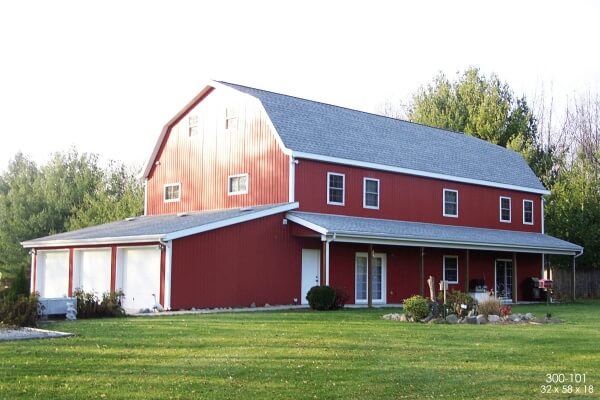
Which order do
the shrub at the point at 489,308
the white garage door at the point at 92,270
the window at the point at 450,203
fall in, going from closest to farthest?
the shrub at the point at 489,308 < the white garage door at the point at 92,270 < the window at the point at 450,203

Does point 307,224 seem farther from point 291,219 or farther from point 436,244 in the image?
point 436,244

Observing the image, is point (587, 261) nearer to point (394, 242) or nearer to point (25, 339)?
point (394, 242)

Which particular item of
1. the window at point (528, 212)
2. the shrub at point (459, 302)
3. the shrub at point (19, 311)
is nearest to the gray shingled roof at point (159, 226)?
the shrub at point (19, 311)

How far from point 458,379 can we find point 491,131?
42499 millimetres

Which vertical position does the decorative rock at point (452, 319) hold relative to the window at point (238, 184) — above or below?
below

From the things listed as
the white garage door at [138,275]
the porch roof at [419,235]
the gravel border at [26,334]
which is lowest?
the gravel border at [26,334]

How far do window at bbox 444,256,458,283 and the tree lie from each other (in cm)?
1743

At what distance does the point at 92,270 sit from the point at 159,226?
12.1 ft

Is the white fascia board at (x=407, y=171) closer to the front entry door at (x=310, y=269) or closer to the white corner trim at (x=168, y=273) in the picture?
the front entry door at (x=310, y=269)

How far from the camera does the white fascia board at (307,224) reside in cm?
2490

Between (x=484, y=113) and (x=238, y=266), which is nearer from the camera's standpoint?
(x=238, y=266)

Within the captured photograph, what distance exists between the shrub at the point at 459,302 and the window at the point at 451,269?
12.0 m

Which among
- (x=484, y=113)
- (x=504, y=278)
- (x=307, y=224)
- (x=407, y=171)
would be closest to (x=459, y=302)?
(x=307, y=224)

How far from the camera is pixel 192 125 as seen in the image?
31062 mm
